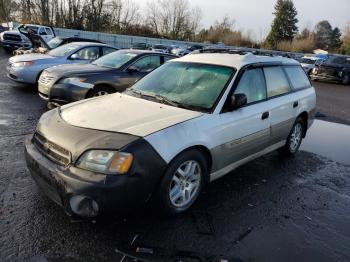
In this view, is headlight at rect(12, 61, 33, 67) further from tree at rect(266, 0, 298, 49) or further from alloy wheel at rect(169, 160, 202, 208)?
tree at rect(266, 0, 298, 49)

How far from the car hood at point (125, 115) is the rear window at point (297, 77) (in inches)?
100

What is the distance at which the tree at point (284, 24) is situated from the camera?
71.8 m

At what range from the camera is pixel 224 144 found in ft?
12.8

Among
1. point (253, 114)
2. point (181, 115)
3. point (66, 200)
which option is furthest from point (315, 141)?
point (66, 200)

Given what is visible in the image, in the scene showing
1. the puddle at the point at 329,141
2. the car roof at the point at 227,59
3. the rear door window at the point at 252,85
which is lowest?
the puddle at the point at 329,141

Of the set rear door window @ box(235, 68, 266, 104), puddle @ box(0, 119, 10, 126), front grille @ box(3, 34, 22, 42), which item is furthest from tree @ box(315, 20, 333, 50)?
puddle @ box(0, 119, 10, 126)

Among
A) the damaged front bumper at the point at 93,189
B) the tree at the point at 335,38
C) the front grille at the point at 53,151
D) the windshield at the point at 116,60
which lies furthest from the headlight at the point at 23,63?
the tree at the point at 335,38

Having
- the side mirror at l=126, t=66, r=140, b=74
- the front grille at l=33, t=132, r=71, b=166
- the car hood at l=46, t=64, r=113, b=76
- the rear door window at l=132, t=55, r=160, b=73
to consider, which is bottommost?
the front grille at l=33, t=132, r=71, b=166

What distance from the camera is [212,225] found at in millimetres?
3473

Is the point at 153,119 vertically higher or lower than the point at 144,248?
higher

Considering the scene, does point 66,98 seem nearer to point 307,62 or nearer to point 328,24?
point 307,62

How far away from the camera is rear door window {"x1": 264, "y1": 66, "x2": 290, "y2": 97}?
4879 mm

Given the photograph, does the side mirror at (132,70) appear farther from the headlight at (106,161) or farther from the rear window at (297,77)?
the headlight at (106,161)

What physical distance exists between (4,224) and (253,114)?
3021mm
